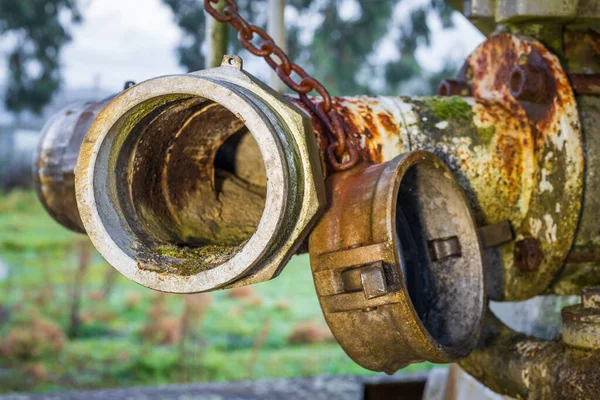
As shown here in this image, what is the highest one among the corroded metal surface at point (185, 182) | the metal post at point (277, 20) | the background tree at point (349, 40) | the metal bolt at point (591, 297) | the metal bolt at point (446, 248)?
the background tree at point (349, 40)

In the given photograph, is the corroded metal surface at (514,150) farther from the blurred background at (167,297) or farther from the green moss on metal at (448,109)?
the blurred background at (167,297)

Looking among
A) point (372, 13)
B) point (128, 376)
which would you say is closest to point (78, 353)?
point (128, 376)

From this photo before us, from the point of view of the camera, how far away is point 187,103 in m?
1.50

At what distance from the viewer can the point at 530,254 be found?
1.76 metres

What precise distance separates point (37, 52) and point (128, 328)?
2.97 metres

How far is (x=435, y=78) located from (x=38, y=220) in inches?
186

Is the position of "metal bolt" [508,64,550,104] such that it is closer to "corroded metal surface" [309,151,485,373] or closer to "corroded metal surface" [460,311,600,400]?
"corroded metal surface" [309,151,485,373]

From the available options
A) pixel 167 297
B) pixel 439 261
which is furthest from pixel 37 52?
pixel 439 261

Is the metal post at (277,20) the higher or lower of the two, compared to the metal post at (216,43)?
higher

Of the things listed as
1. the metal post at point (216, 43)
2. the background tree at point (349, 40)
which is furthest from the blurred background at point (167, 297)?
the metal post at point (216, 43)

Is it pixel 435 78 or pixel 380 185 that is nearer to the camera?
pixel 380 185

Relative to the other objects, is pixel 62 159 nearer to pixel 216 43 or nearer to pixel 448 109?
pixel 216 43

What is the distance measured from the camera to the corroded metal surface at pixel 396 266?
133 centimetres

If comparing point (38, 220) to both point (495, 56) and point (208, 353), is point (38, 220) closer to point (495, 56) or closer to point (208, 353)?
point (208, 353)
